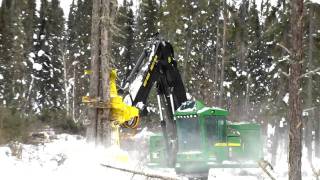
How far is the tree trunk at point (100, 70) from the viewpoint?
480 inches

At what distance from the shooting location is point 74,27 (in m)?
58.5

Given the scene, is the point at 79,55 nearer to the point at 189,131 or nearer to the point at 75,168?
the point at 189,131

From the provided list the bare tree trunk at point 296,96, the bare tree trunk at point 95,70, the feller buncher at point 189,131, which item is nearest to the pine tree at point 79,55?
the feller buncher at point 189,131

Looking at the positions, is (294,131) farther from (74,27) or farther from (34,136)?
(74,27)

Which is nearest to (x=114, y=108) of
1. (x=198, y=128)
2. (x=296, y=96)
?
(x=296, y=96)

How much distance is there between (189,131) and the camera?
17500mm

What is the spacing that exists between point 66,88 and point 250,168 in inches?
1456

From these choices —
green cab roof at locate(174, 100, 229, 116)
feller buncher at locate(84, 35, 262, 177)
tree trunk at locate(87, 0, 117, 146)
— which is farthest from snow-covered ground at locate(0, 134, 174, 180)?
green cab roof at locate(174, 100, 229, 116)

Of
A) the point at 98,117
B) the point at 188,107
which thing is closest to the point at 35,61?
the point at 188,107

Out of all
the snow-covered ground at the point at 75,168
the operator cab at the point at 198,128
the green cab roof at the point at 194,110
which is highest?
the green cab roof at the point at 194,110

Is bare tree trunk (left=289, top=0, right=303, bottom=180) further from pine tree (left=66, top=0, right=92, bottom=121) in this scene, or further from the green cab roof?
pine tree (left=66, top=0, right=92, bottom=121)

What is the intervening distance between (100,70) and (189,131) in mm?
6023

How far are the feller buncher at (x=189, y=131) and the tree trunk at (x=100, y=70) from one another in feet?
10.4

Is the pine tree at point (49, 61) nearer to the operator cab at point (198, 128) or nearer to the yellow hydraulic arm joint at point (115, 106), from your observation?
the operator cab at point (198, 128)
